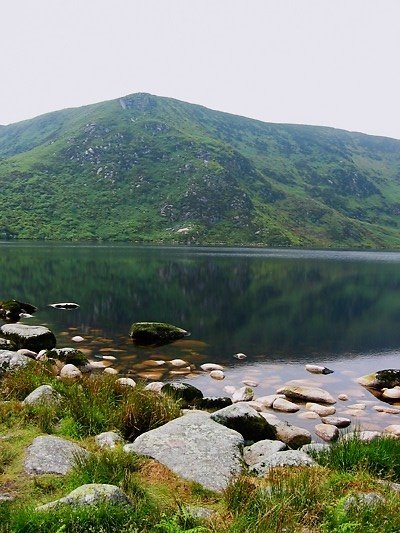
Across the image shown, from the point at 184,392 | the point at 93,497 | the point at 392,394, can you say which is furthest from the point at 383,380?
the point at 93,497

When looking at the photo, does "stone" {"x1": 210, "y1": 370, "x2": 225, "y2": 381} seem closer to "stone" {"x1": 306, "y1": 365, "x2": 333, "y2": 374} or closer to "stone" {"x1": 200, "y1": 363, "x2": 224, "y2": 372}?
"stone" {"x1": 200, "y1": 363, "x2": 224, "y2": 372}

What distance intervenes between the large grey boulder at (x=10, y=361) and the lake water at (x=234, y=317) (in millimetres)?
7317

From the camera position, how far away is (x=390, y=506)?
7.66 metres

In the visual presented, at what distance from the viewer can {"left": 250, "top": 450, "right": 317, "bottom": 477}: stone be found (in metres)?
10.1

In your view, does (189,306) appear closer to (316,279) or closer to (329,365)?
(329,365)

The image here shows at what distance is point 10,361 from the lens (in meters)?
17.5

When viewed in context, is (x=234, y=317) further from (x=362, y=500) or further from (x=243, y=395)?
(x=362, y=500)

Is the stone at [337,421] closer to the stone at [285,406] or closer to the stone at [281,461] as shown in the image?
the stone at [285,406]

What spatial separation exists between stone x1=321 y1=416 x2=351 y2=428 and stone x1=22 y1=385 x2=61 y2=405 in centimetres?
1100

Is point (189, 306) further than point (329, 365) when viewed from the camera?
Yes

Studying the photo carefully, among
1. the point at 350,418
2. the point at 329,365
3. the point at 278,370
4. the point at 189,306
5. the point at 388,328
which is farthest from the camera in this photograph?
the point at 189,306

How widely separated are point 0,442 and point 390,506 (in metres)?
8.24

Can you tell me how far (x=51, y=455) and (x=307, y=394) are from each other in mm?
14819

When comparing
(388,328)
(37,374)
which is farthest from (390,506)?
(388,328)
